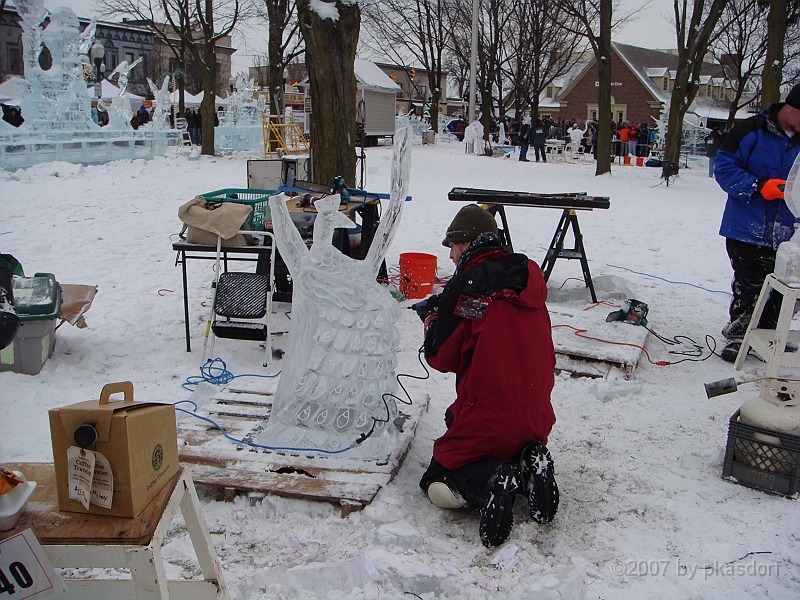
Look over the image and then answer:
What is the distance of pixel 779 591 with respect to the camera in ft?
8.50

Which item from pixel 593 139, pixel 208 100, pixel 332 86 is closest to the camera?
pixel 332 86

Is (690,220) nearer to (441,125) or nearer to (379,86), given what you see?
(379,86)

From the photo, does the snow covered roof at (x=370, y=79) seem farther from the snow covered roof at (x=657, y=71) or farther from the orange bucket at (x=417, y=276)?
the orange bucket at (x=417, y=276)

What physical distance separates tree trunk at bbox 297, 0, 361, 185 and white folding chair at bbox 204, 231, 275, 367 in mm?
2135

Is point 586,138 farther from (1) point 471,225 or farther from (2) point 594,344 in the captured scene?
(1) point 471,225

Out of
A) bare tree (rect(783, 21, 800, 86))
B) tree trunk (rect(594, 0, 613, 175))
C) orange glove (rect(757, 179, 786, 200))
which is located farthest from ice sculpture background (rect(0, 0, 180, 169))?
bare tree (rect(783, 21, 800, 86))

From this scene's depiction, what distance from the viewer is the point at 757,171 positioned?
4.91m

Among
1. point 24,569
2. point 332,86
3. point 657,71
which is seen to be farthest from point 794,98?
point 657,71

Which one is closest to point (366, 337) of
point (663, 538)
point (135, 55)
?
point (663, 538)

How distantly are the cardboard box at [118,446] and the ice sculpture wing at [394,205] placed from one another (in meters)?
1.77

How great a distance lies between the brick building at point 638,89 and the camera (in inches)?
1745

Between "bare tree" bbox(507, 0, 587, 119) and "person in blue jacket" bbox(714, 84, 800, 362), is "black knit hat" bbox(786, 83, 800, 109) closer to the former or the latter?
"person in blue jacket" bbox(714, 84, 800, 362)

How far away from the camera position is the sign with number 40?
171 centimetres

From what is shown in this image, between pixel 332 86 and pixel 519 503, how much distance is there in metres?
5.00
